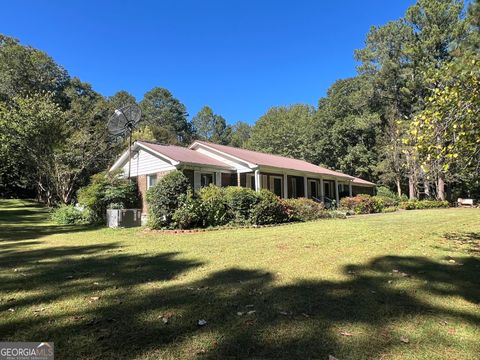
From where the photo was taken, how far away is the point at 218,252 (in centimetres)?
761

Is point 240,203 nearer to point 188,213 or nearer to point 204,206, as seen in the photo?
point 204,206

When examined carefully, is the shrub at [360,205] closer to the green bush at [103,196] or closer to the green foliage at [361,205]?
the green foliage at [361,205]

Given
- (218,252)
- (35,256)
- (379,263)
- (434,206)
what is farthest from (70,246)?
(434,206)

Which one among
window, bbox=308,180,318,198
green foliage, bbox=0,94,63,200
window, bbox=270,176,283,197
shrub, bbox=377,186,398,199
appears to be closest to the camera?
green foliage, bbox=0,94,63,200

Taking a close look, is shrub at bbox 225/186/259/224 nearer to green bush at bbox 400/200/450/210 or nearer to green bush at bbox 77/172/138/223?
green bush at bbox 77/172/138/223

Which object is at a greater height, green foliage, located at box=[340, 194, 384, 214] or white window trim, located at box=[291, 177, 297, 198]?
white window trim, located at box=[291, 177, 297, 198]

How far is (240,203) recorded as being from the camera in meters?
13.4

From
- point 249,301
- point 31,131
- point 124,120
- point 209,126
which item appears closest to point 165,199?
point 124,120

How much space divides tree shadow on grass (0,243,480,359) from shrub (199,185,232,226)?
21.7 ft

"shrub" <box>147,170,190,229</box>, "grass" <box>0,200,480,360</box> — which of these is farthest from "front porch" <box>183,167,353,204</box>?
"grass" <box>0,200,480,360</box>

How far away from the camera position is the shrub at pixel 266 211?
1339cm

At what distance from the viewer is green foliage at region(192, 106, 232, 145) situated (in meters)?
75.2

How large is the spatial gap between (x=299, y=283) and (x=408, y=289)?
61.6 inches

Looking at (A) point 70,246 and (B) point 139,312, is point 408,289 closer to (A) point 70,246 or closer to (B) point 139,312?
(B) point 139,312
